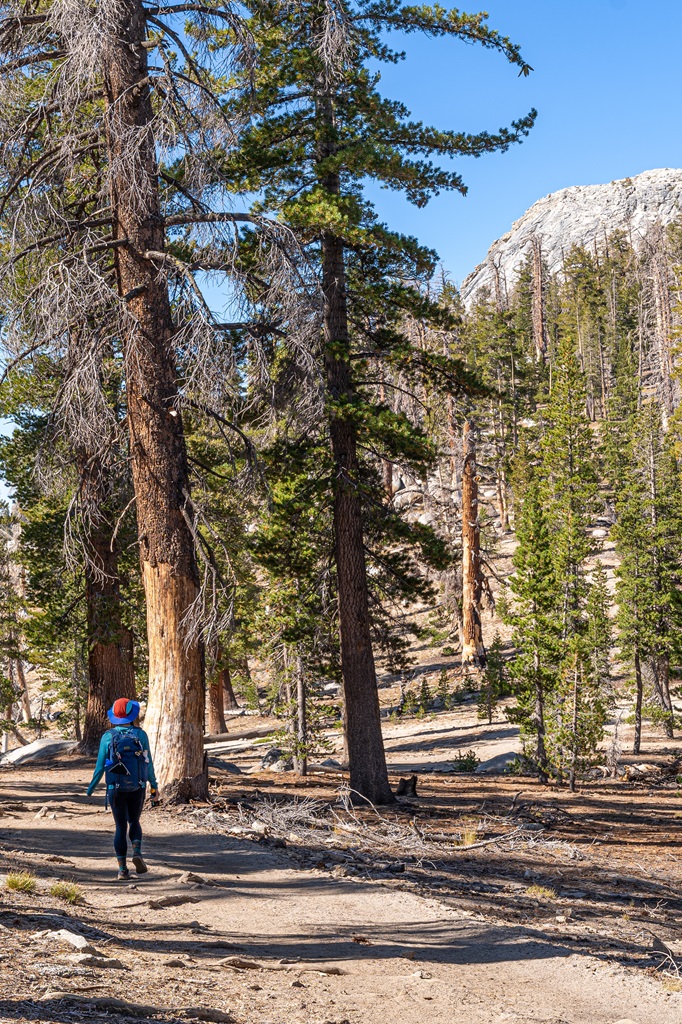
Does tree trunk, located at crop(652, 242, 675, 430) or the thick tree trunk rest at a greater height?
tree trunk, located at crop(652, 242, 675, 430)

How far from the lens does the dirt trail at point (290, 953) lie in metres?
4.82

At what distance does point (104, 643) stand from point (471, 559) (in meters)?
21.8

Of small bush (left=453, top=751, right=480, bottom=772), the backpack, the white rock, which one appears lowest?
small bush (left=453, top=751, right=480, bottom=772)

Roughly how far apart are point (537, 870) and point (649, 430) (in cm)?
2644

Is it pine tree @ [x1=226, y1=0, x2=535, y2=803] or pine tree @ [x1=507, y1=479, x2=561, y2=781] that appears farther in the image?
pine tree @ [x1=507, y1=479, x2=561, y2=781]

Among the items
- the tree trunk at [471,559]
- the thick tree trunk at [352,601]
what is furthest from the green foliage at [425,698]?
the thick tree trunk at [352,601]

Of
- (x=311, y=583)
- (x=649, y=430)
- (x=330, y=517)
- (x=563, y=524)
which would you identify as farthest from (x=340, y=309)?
(x=649, y=430)

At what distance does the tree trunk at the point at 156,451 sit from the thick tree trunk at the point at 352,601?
316 centimetres

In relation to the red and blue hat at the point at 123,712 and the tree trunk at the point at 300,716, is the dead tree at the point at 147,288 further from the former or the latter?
the tree trunk at the point at 300,716

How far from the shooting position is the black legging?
25.2 feet

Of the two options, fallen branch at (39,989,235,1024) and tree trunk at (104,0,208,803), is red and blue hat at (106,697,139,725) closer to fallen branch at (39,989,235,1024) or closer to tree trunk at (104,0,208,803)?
tree trunk at (104,0,208,803)

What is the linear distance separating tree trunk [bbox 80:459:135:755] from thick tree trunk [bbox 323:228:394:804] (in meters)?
5.48

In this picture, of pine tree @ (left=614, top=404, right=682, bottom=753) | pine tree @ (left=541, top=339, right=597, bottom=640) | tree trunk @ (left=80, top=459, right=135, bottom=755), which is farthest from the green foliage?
tree trunk @ (left=80, top=459, right=135, bottom=755)

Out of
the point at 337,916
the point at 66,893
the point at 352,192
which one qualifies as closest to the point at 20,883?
the point at 66,893
